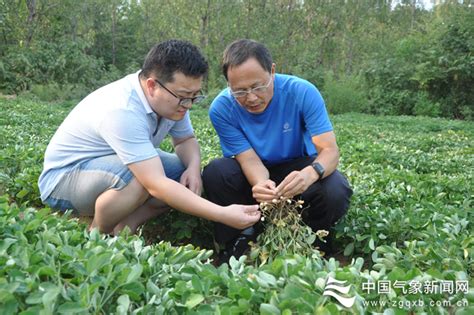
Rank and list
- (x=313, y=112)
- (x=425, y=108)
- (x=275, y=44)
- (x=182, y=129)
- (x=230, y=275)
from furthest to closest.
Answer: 1. (x=275, y=44)
2. (x=425, y=108)
3. (x=182, y=129)
4. (x=313, y=112)
5. (x=230, y=275)

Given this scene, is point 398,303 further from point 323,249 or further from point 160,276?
point 323,249

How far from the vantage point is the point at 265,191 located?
2531 mm

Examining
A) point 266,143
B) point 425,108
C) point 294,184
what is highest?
point 266,143

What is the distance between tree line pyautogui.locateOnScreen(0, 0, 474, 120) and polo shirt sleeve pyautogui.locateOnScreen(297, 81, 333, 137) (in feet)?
46.7

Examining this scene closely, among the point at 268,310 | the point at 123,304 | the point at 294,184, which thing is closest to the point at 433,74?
the point at 294,184

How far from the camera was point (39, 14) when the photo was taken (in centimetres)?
1855

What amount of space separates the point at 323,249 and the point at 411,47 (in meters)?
18.0

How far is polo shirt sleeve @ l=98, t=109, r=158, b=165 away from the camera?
96.8 inches

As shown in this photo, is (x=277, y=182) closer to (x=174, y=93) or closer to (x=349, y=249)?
(x=349, y=249)

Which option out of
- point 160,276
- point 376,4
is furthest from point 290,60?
point 160,276

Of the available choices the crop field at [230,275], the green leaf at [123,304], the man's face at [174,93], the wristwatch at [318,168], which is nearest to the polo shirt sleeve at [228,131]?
the man's face at [174,93]

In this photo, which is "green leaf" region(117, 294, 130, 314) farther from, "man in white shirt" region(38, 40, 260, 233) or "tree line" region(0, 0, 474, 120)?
"tree line" region(0, 0, 474, 120)

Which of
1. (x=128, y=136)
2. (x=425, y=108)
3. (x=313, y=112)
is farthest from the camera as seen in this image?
(x=425, y=108)

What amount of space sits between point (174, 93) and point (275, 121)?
0.64 m
